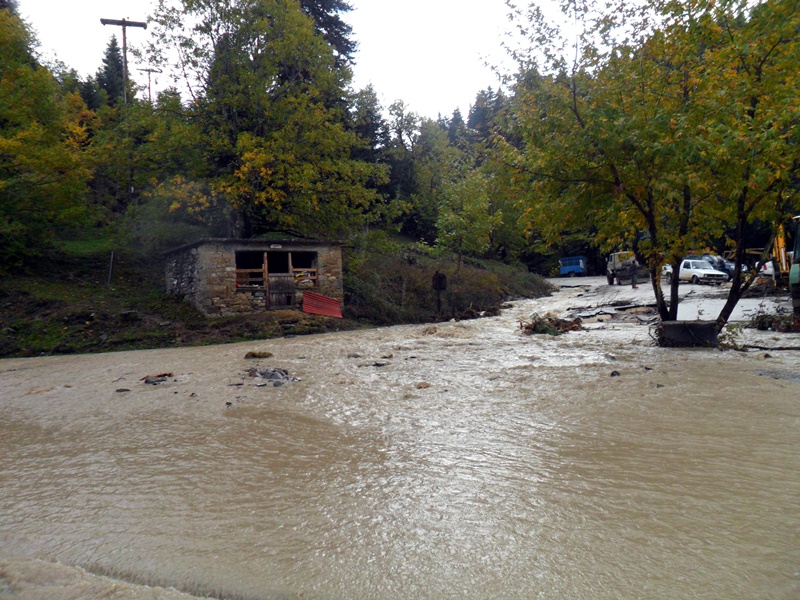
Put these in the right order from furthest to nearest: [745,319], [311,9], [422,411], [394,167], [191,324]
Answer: [394,167], [311,9], [191,324], [745,319], [422,411]

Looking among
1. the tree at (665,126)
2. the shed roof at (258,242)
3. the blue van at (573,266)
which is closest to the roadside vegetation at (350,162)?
the tree at (665,126)

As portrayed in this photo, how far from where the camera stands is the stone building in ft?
65.8

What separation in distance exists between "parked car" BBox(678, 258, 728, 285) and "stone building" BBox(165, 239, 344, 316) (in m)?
18.4

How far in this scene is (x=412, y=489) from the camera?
4.24 m

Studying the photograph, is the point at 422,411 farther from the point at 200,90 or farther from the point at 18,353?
the point at 200,90

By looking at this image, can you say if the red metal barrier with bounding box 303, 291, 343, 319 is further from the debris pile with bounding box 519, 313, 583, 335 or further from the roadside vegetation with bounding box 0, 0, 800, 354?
the debris pile with bounding box 519, 313, 583, 335

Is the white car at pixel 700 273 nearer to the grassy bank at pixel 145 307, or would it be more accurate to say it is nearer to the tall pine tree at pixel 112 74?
the grassy bank at pixel 145 307

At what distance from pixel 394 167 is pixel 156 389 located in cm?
3956

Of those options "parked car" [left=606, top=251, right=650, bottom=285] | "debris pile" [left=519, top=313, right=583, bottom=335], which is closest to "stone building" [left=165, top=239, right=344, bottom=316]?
"debris pile" [left=519, top=313, right=583, bottom=335]

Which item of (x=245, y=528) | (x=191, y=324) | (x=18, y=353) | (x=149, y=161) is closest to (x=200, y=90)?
(x=149, y=161)

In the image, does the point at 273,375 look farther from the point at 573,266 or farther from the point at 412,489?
the point at 573,266

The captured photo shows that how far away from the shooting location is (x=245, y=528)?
3.61 metres

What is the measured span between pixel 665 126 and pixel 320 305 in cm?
1406

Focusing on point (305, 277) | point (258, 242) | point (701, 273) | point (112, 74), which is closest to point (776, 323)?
point (305, 277)
